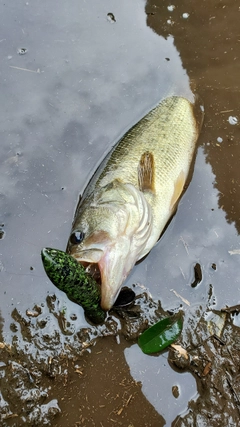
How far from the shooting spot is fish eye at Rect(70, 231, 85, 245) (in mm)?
3719

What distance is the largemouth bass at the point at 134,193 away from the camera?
362cm

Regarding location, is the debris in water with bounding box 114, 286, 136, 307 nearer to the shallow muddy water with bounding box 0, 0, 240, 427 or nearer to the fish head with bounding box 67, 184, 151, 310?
the shallow muddy water with bounding box 0, 0, 240, 427

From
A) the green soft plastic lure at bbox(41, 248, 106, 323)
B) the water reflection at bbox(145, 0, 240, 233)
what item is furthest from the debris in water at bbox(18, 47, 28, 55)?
the green soft plastic lure at bbox(41, 248, 106, 323)

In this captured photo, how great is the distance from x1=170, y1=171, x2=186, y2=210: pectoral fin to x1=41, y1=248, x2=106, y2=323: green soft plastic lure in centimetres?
136

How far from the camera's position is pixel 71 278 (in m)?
3.14

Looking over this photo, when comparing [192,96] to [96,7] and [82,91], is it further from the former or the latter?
[96,7]

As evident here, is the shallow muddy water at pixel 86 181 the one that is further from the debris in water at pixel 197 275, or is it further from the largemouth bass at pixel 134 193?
the largemouth bass at pixel 134 193

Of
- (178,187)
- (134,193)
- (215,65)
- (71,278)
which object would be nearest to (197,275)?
(178,187)

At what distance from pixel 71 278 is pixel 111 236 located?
Answer: 27.1 inches

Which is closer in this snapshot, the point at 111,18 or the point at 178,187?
the point at 178,187

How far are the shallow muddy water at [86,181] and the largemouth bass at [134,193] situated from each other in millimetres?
224

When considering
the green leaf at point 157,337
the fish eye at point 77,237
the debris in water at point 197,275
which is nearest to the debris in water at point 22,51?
the fish eye at point 77,237

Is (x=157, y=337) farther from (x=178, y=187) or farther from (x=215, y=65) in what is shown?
(x=215, y=65)

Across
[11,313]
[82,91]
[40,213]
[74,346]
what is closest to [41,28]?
[82,91]
